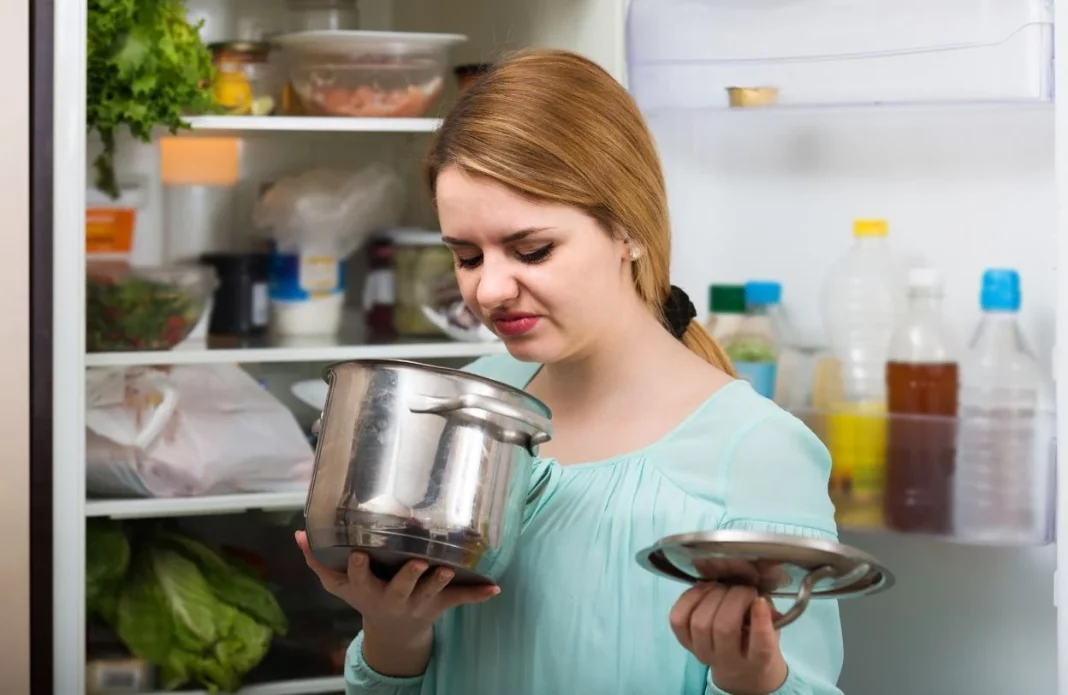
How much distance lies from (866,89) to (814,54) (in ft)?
0.27

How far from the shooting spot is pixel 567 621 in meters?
1.09

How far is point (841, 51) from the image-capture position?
1574mm

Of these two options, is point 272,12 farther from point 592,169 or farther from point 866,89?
point 592,169

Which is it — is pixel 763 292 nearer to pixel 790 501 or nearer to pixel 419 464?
pixel 790 501

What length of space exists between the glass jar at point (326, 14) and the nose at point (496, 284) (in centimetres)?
103

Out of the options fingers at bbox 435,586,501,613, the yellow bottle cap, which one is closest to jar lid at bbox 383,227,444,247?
the yellow bottle cap

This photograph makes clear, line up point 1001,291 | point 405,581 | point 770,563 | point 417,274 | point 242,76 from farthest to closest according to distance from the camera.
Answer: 1. point 417,274
2. point 242,76
3. point 1001,291
4. point 405,581
5. point 770,563

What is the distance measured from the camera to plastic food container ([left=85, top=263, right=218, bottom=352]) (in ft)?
5.66

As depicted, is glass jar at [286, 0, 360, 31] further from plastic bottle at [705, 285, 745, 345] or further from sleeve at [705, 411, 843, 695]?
sleeve at [705, 411, 843, 695]

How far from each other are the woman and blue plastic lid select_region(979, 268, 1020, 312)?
1.64ft

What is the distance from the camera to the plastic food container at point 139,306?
1725mm

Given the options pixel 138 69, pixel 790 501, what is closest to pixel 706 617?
pixel 790 501

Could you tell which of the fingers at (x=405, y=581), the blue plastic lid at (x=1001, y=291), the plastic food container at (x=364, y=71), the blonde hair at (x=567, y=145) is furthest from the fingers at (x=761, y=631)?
the plastic food container at (x=364, y=71)

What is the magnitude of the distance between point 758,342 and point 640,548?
2.07 ft
